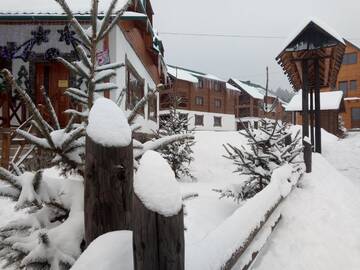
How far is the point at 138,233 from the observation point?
135 centimetres

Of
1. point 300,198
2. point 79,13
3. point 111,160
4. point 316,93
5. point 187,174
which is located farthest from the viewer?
point 316,93

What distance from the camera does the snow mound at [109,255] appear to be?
141cm

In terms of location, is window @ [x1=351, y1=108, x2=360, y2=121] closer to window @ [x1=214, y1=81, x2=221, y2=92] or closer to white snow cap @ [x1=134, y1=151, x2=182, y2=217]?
window @ [x1=214, y1=81, x2=221, y2=92]

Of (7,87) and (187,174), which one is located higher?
(7,87)

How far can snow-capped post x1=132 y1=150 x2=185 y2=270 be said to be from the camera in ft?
4.29

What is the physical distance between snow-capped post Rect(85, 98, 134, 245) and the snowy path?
94.2 inches

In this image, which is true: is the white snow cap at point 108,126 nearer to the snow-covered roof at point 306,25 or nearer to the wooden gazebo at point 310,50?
the wooden gazebo at point 310,50

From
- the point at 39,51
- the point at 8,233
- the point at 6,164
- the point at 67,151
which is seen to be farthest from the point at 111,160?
the point at 39,51

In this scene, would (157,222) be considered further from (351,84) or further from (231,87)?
(231,87)

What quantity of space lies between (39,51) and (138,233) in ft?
34.3

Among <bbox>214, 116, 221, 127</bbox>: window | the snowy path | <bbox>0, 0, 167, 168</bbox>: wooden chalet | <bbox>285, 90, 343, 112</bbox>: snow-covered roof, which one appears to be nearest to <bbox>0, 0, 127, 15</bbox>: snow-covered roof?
<bbox>0, 0, 167, 168</bbox>: wooden chalet

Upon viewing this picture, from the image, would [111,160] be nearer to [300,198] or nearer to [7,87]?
[300,198]

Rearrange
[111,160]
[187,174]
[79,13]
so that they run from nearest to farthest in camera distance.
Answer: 1. [111,160]
2. [79,13]
3. [187,174]

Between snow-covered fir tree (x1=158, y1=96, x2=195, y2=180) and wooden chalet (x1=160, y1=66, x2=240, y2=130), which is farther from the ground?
wooden chalet (x1=160, y1=66, x2=240, y2=130)
